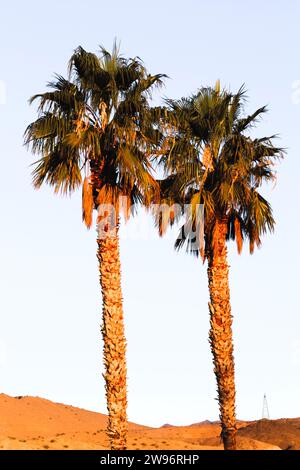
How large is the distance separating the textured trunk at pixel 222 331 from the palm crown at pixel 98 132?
446 cm

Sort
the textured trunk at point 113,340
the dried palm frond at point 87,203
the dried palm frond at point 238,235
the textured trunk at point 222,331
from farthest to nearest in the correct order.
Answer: the dried palm frond at point 238,235, the textured trunk at point 222,331, the dried palm frond at point 87,203, the textured trunk at point 113,340

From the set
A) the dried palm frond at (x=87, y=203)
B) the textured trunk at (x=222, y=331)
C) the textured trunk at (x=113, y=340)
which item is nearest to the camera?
the textured trunk at (x=113, y=340)

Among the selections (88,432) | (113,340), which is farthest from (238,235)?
(88,432)

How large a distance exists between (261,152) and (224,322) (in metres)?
6.94

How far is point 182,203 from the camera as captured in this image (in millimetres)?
33156

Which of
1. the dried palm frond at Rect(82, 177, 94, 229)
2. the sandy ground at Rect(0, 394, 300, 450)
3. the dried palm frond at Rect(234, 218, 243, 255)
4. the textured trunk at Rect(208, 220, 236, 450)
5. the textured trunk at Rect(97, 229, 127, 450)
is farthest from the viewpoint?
the dried palm frond at Rect(234, 218, 243, 255)

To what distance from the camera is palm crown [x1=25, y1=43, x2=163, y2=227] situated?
29202mm

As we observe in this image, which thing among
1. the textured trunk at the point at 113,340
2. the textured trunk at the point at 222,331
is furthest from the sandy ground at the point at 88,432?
the textured trunk at the point at 113,340

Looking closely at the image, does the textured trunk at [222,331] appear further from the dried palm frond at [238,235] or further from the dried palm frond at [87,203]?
the dried palm frond at [87,203]

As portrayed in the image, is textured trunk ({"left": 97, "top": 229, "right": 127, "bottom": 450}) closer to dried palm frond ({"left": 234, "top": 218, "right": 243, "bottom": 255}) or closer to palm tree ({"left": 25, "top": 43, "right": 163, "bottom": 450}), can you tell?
palm tree ({"left": 25, "top": 43, "right": 163, "bottom": 450})

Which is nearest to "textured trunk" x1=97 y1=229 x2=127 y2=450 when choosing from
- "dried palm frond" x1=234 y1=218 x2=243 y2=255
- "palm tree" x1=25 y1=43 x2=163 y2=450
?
"palm tree" x1=25 y1=43 x2=163 y2=450

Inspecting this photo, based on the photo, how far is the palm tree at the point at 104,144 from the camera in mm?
28703

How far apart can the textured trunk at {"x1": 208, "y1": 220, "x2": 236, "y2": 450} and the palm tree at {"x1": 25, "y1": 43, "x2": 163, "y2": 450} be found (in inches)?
169

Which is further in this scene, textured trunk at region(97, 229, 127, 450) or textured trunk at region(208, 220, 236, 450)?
textured trunk at region(208, 220, 236, 450)
